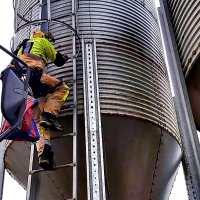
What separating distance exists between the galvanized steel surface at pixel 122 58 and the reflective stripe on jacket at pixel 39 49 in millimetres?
454

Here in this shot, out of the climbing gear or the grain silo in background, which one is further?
the grain silo in background

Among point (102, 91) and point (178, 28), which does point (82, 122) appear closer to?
point (102, 91)

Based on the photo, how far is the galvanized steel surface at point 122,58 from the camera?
212 inches

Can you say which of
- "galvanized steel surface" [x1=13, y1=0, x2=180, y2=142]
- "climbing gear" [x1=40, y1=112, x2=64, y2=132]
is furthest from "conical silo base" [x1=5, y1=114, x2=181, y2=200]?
"climbing gear" [x1=40, y1=112, x2=64, y2=132]

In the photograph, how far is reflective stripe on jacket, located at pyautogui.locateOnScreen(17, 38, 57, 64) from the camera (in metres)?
5.03

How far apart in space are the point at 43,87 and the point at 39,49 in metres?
0.48

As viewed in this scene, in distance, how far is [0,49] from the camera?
2943 millimetres

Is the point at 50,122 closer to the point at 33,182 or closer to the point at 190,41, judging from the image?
the point at 33,182

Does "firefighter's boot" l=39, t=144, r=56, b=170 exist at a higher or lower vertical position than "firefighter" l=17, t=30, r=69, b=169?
lower

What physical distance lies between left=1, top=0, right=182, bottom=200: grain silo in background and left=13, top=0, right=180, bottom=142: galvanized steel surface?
14 millimetres

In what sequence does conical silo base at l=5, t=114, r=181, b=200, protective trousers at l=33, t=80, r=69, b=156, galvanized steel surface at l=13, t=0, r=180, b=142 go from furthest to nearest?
galvanized steel surface at l=13, t=0, r=180, b=142 → conical silo base at l=5, t=114, r=181, b=200 → protective trousers at l=33, t=80, r=69, b=156

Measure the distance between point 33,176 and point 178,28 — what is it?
9.24 ft

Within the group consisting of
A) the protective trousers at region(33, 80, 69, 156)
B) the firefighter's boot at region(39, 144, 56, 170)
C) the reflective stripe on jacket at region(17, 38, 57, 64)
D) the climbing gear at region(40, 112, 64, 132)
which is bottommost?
the firefighter's boot at region(39, 144, 56, 170)

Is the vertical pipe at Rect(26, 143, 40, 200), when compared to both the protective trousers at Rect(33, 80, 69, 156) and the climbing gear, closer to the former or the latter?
the protective trousers at Rect(33, 80, 69, 156)
